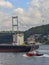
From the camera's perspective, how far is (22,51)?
13850 cm

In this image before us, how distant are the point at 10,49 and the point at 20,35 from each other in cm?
2493

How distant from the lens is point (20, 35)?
164500 millimetres

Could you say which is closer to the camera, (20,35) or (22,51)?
(22,51)

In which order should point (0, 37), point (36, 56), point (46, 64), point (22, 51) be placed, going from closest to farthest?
point (46, 64)
point (36, 56)
point (22, 51)
point (0, 37)

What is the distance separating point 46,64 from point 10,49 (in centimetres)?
6391

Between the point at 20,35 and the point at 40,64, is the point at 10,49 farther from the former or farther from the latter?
the point at 40,64

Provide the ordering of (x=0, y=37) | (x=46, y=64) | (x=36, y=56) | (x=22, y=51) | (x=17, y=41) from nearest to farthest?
(x=46, y=64), (x=36, y=56), (x=22, y=51), (x=17, y=41), (x=0, y=37)

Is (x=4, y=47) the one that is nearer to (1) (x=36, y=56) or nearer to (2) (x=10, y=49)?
(2) (x=10, y=49)

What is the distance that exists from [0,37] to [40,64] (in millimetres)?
121119

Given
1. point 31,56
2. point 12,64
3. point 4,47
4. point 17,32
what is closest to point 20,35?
point 17,32

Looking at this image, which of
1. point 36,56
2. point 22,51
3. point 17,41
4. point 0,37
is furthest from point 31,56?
point 0,37

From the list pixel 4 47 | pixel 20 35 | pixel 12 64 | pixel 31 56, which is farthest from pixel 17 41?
pixel 12 64

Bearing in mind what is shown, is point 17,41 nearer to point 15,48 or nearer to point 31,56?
point 15,48

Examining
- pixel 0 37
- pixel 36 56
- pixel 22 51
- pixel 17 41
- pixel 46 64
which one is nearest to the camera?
pixel 46 64
